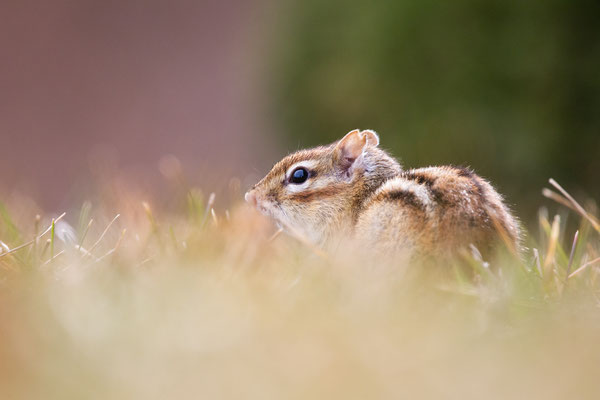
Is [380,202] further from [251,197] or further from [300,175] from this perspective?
[251,197]

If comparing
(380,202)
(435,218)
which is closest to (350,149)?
(380,202)

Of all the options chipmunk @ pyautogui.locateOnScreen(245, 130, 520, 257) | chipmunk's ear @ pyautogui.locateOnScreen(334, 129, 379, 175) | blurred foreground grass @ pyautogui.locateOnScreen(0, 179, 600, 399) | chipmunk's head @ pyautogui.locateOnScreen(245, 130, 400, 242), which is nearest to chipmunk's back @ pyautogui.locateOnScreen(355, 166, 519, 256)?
chipmunk @ pyautogui.locateOnScreen(245, 130, 520, 257)

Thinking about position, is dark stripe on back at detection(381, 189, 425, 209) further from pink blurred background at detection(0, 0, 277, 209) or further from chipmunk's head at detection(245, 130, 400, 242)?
pink blurred background at detection(0, 0, 277, 209)

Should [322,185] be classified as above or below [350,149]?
below

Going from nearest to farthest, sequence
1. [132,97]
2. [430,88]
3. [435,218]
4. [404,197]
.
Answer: [435,218] → [404,197] → [430,88] → [132,97]

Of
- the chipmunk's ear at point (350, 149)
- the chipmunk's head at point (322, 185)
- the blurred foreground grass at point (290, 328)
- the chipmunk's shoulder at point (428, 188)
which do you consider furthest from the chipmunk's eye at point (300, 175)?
the blurred foreground grass at point (290, 328)
